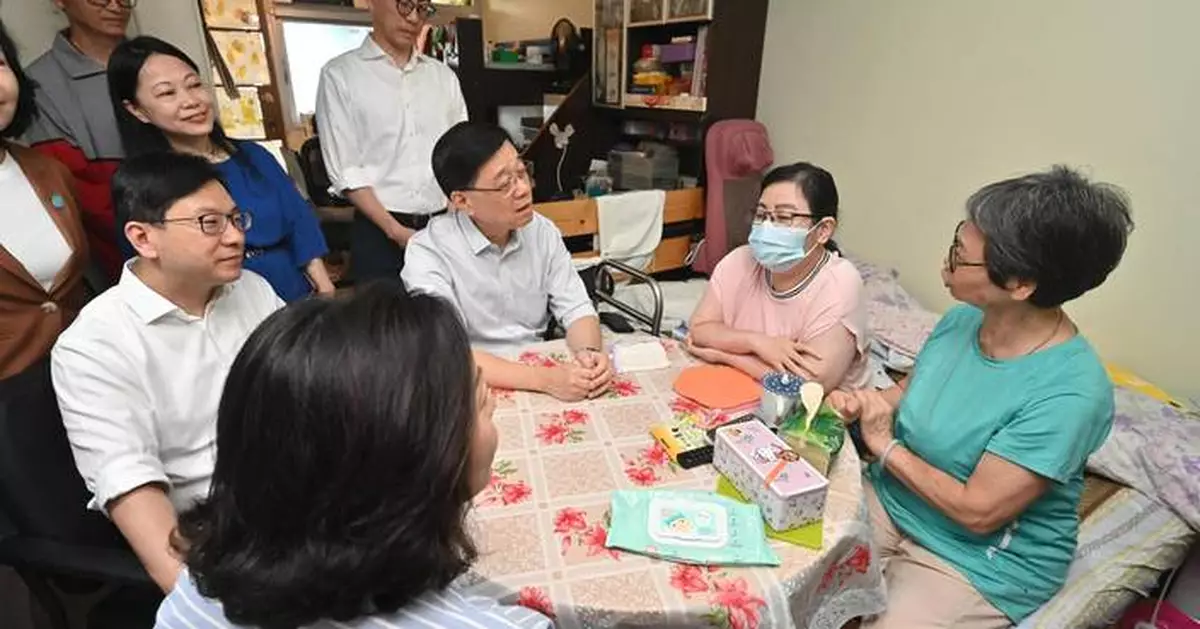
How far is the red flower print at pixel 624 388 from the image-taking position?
1.33 meters

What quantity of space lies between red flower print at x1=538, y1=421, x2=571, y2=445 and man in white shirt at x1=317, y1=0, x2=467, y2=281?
3.64 feet

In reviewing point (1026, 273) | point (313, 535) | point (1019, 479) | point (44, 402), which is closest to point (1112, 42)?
point (1026, 273)

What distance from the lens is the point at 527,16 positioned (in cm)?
463

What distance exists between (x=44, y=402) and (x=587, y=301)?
1.21 m

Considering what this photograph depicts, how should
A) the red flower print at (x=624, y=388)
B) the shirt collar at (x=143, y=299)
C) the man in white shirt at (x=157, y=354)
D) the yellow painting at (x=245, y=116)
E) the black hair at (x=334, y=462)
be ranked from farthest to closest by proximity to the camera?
the yellow painting at (x=245, y=116)
the red flower print at (x=624, y=388)
the shirt collar at (x=143, y=299)
the man in white shirt at (x=157, y=354)
the black hair at (x=334, y=462)

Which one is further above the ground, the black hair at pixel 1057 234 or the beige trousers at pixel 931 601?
the black hair at pixel 1057 234

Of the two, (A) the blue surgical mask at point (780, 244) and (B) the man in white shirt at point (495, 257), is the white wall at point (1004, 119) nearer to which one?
(A) the blue surgical mask at point (780, 244)

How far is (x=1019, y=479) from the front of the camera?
1.04 meters

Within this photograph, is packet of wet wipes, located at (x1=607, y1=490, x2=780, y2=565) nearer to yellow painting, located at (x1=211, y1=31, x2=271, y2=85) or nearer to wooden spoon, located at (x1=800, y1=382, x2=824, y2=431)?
wooden spoon, located at (x1=800, y1=382, x2=824, y2=431)

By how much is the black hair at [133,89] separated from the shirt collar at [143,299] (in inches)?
17.8

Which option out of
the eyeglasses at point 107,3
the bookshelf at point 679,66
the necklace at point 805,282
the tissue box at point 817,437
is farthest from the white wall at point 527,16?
the tissue box at point 817,437

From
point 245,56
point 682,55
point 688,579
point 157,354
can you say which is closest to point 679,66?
point 682,55

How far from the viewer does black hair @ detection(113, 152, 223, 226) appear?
112 cm

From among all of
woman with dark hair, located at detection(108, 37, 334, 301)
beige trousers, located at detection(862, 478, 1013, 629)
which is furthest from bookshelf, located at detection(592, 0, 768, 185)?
beige trousers, located at detection(862, 478, 1013, 629)
